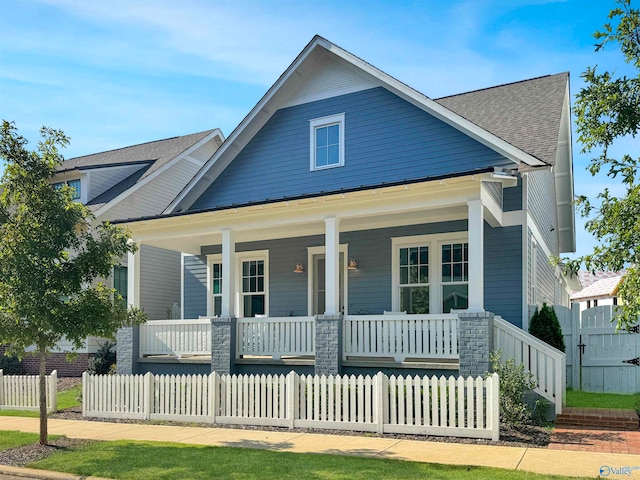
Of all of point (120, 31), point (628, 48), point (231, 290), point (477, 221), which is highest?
point (120, 31)

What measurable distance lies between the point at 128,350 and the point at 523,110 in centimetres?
1194

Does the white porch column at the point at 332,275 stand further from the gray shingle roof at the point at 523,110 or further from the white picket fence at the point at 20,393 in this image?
the white picket fence at the point at 20,393

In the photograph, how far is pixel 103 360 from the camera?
20.5m

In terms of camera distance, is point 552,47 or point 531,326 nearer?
point 552,47

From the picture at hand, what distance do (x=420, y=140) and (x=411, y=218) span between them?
2016mm

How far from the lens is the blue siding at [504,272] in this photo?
1420 centimetres

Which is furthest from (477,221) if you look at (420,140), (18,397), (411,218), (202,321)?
(18,397)

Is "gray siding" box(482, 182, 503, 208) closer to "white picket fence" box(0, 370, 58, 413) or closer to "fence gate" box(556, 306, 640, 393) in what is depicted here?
"fence gate" box(556, 306, 640, 393)

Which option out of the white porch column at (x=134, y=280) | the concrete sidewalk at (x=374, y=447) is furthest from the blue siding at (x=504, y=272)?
the white porch column at (x=134, y=280)

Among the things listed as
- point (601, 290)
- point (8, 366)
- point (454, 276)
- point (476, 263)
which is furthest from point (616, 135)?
point (601, 290)

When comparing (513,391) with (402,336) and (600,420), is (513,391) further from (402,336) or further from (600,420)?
(402,336)

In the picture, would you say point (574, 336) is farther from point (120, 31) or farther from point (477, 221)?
point (120, 31)

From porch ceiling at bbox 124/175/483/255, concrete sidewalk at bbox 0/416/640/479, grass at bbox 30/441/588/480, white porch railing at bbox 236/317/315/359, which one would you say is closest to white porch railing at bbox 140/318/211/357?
white porch railing at bbox 236/317/315/359

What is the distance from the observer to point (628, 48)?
7.76 metres
